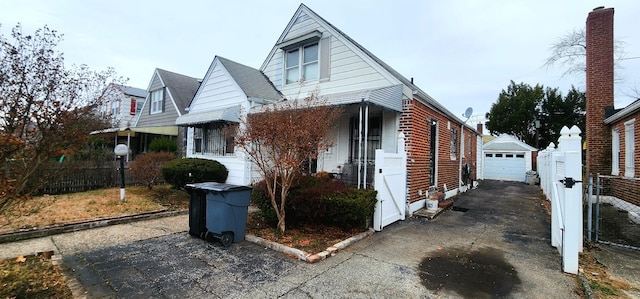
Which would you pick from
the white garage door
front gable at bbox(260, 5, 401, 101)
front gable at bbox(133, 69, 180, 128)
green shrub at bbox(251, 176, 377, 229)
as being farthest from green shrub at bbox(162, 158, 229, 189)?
the white garage door

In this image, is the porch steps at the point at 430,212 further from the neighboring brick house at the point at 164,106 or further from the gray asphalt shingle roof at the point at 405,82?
the neighboring brick house at the point at 164,106

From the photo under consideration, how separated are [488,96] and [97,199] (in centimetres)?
3884

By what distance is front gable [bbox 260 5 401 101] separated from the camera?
28.0 ft

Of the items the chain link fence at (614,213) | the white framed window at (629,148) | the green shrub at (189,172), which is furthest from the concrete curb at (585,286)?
the green shrub at (189,172)

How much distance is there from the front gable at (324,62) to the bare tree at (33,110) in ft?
19.7

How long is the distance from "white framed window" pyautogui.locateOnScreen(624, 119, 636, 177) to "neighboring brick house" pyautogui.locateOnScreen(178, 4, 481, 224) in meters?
5.14

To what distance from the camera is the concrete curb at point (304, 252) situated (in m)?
4.57

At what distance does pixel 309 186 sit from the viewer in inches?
253

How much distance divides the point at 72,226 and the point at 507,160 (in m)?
26.2

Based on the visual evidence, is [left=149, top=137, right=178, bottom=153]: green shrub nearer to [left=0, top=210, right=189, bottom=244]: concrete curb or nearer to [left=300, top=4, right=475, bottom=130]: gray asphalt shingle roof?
[left=0, top=210, right=189, bottom=244]: concrete curb

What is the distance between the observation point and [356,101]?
6750 millimetres

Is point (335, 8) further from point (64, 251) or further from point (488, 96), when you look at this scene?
point (488, 96)

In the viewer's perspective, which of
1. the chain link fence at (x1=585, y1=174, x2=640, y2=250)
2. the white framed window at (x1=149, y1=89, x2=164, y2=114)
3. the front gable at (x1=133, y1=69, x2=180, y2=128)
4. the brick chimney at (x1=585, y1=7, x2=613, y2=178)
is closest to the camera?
the chain link fence at (x1=585, y1=174, x2=640, y2=250)

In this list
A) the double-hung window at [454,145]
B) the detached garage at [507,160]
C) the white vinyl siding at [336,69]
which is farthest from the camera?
the detached garage at [507,160]
